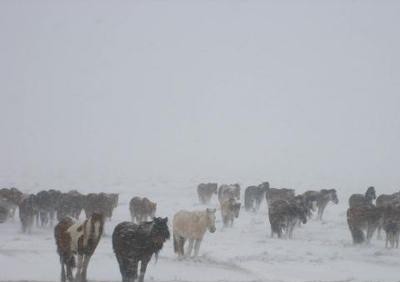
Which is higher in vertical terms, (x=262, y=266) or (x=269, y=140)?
(x=269, y=140)

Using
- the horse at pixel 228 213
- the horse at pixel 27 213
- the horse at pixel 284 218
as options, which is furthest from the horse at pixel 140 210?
the horse at pixel 284 218

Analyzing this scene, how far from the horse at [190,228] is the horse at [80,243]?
7228 mm

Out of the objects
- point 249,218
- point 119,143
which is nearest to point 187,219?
point 249,218

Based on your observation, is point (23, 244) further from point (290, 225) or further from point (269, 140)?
point (269, 140)

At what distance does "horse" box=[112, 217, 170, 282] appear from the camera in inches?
685

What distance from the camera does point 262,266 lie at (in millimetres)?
23453

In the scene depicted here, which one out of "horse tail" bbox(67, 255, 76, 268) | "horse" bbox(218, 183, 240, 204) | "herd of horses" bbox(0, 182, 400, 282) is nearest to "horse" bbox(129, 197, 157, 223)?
"herd of horses" bbox(0, 182, 400, 282)

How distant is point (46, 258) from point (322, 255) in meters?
11.0

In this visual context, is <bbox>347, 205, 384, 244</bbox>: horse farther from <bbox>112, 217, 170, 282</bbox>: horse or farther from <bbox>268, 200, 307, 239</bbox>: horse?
<bbox>112, 217, 170, 282</bbox>: horse

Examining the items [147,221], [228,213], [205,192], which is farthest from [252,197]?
[147,221]

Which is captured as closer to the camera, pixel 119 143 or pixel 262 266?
pixel 262 266

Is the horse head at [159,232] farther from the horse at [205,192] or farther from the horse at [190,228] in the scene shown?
the horse at [205,192]

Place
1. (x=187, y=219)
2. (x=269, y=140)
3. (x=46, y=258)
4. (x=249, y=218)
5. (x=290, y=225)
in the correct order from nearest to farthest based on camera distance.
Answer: (x=46, y=258), (x=187, y=219), (x=290, y=225), (x=249, y=218), (x=269, y=140)

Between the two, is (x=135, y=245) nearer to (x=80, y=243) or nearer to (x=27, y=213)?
(x=80, y=243)
